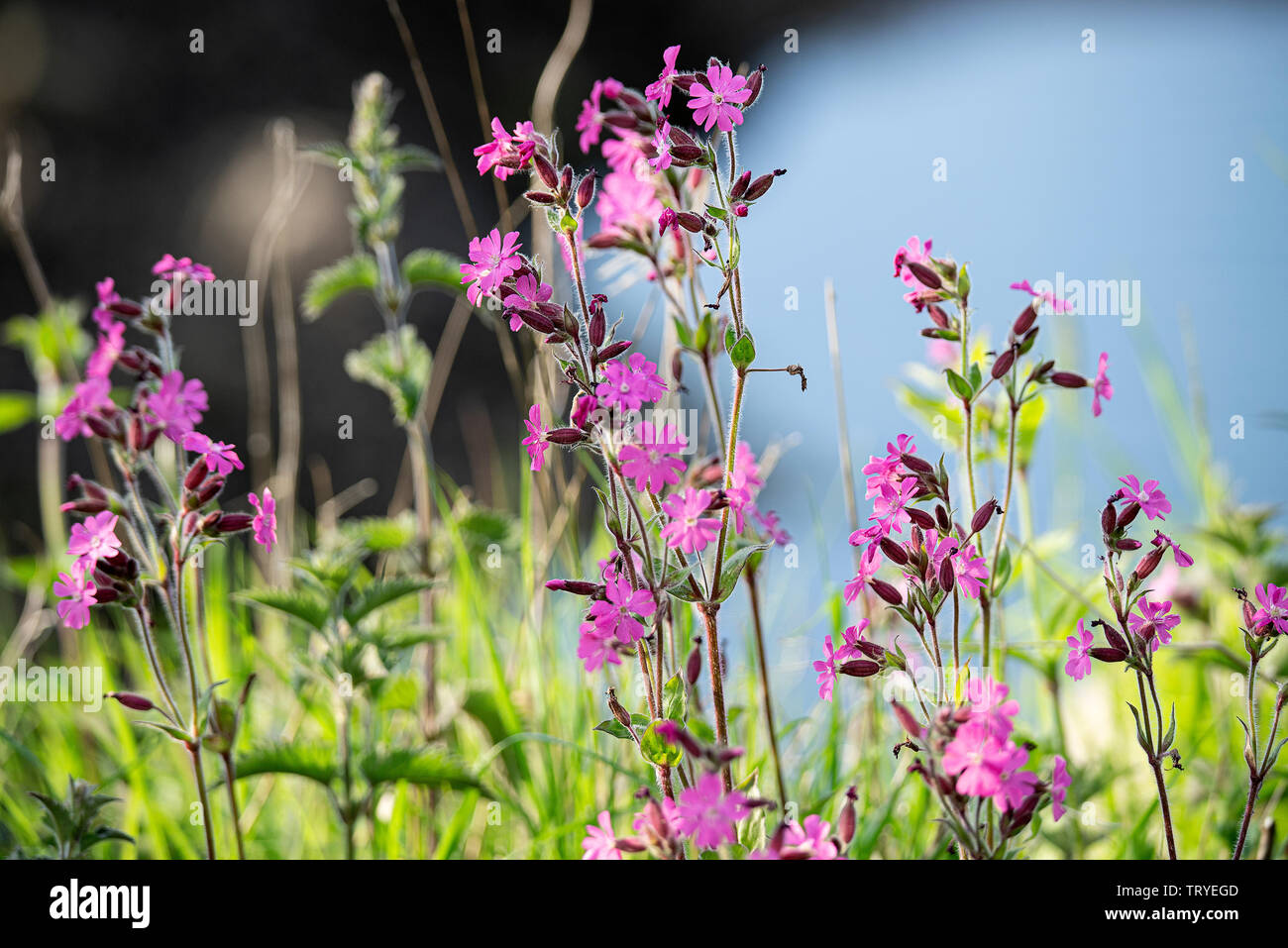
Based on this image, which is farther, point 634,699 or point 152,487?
point 152,487

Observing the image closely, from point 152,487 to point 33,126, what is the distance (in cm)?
157

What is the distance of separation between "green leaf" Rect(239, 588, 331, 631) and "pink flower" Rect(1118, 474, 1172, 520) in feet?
2.76

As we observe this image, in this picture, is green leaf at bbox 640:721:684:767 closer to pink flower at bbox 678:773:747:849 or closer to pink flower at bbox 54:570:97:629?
pink flower at bbox 678:773:747:849

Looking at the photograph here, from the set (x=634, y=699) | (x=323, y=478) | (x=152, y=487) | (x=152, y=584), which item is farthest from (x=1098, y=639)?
(x=152, y=487)

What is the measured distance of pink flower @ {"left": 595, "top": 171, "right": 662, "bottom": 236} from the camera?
1011 millimetres

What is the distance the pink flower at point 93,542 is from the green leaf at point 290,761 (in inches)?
12.8

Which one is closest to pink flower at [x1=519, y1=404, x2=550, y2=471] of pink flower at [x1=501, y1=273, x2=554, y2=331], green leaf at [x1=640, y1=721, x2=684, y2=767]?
pink flower at [x1=501, y1=273, x2=554, y2=331]

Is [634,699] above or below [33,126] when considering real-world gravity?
below

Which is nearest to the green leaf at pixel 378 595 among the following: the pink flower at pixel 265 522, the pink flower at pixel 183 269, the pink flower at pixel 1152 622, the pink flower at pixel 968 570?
the pink flower at pixel 265 522

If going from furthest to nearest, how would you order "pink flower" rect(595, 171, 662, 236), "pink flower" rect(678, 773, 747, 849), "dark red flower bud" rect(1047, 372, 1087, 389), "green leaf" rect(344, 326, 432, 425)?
1. "green leaf" rect(344, 326, 432, 425)
2. "pink flower" rect(595, 171, 662, 236)
3. "dark red flower bud" rect(1047, 372, 1087, 389)
4. "pink flower" rect(678, 773, 747, 849)
